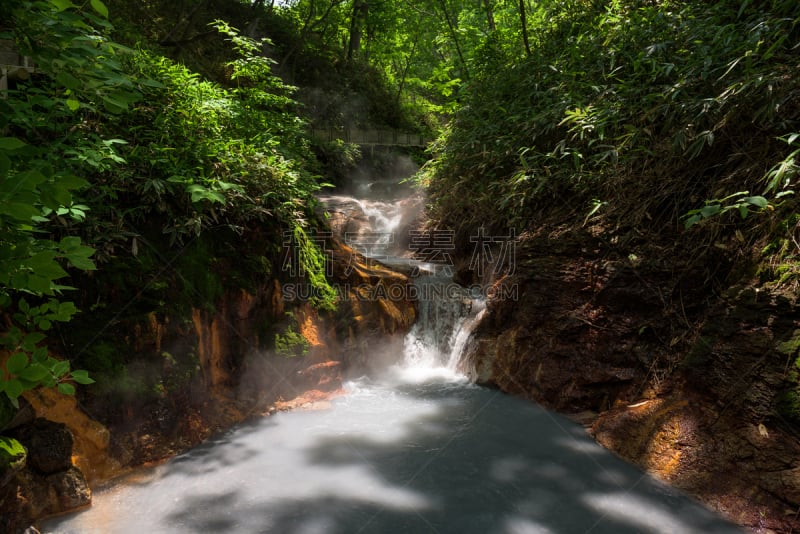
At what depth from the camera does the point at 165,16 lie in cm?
1056

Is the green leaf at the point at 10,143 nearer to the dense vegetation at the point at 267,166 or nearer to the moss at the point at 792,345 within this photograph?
the dense vegetation at the point at 267,166

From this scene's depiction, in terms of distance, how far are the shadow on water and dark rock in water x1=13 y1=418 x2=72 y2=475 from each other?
15.1 inches

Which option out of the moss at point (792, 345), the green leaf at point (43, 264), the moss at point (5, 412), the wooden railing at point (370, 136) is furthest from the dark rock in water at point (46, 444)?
the wooden railing at point (370, 136)

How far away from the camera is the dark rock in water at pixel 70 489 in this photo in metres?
2.91

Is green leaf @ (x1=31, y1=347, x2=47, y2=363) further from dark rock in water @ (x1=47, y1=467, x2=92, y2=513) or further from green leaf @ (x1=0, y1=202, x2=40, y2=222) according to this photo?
dark rock in water @ (x1=47, y1=467, x2=92, y2=513)

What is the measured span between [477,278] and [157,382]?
16.5 feet

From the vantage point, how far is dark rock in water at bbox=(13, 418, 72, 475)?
2.85m

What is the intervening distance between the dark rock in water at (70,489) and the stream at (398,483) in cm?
9

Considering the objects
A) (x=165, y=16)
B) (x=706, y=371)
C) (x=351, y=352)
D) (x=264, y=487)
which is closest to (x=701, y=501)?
(x=706, y=371)

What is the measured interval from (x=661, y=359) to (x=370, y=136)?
14812 mm

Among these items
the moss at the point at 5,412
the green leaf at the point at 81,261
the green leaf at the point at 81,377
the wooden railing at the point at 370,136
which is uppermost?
the wooden railing at the point at 370,136

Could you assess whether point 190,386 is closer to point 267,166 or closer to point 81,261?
point 267,166

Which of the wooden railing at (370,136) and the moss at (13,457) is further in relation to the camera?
the wooden railing at (370,136)

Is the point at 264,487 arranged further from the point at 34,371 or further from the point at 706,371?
the point at 706,371
